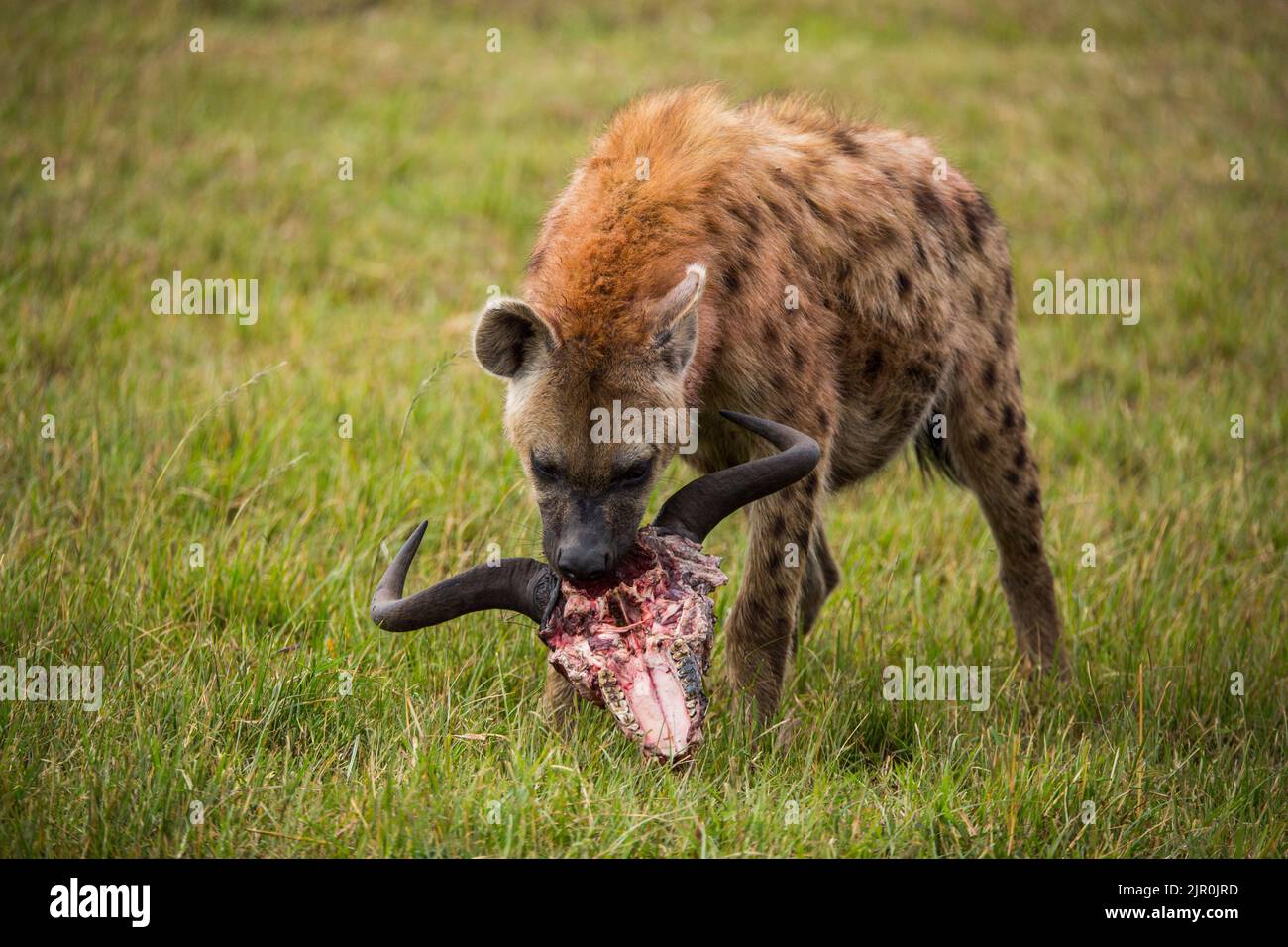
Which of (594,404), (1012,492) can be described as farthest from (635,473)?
(1012,492)

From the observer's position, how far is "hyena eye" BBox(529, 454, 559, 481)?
356 centimetres

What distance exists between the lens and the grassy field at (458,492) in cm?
346

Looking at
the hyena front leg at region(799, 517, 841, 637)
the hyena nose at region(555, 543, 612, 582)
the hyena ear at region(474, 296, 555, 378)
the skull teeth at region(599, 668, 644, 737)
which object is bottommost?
the skull teeth at region(599, 668, 644, 737)

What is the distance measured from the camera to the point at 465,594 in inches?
141

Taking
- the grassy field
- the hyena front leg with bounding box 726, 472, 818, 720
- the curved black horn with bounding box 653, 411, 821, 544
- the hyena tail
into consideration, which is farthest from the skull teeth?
the hyena tail

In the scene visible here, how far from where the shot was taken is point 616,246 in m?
3.69

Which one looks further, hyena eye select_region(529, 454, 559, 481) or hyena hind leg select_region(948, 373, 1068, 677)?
hyena hind leg select_region(948, 373, 1068, 677)

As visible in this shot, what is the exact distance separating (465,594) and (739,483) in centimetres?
78

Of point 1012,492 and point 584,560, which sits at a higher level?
point 1012,492

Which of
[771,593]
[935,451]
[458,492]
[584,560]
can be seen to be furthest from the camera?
[458,492]

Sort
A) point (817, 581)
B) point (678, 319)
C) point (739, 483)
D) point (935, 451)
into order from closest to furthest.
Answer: point (678, 319) < point (739, 483) < point (817, 581) < point (935, 451)

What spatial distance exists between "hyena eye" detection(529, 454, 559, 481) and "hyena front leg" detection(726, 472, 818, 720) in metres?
0.82

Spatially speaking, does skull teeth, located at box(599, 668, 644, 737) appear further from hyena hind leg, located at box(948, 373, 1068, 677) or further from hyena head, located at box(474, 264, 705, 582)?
hyena hind leg, located at box(948, 373, 1068, 677)

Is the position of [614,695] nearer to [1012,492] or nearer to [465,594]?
[465,594]
